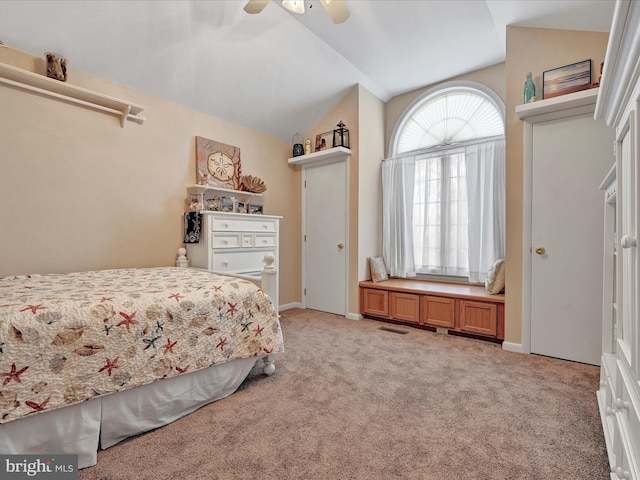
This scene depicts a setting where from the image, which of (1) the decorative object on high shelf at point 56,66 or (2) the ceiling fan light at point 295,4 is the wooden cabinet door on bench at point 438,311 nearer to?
(2) the ceiling fan light at point 295,4

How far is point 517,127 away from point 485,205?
2.94 feet

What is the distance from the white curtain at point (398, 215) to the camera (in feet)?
12.9

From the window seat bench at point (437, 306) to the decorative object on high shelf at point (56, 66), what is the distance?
3.41m

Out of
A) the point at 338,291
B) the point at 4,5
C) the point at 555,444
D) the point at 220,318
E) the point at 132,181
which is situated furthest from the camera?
the point at 338,291

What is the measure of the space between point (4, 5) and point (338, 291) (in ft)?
12.5

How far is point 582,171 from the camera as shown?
244 centimetres

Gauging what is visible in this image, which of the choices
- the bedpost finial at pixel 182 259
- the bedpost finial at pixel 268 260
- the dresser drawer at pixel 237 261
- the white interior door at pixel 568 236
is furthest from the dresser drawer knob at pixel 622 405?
the bedpost finial at pixel 182 259

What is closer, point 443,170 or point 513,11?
point 513,11

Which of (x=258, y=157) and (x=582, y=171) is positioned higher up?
(x=258, y=157)

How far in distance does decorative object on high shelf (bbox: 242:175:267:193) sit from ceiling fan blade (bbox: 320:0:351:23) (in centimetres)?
194

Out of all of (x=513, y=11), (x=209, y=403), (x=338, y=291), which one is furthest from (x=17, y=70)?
(x=513, y=11)

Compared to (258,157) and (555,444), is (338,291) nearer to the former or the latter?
(258,157)

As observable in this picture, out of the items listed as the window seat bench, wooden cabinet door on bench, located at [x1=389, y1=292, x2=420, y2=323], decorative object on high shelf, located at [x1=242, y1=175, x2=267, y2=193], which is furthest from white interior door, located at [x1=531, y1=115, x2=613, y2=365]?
decorative object on high shelf, located at [x1=242, y1=175, x2=267, y2=193]

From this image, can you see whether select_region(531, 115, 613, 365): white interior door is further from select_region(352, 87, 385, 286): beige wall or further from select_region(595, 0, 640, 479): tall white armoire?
select_region(352, 87, 385, 286): beige wall
